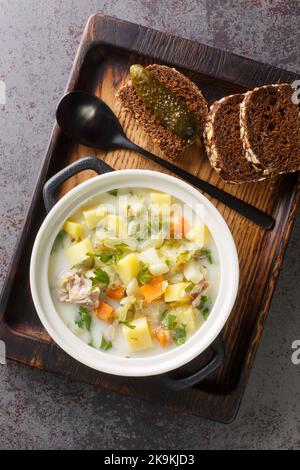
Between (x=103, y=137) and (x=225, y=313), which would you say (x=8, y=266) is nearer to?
(x=103, y=137)

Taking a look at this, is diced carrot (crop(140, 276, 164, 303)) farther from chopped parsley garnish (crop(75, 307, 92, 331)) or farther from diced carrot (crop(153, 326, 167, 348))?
chopped parsley garnish (crop(75, 307, 92, 331))

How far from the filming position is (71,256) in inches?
77.4

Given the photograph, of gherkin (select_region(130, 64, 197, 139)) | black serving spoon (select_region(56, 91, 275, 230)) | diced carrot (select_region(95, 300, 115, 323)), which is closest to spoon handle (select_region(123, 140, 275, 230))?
black serving spoon (select_region(56, 91, 275, 230))

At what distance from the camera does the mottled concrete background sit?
242 cm

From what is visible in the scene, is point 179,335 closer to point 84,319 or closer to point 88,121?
point 84,319

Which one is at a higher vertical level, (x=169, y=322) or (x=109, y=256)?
(x=109, y=256)

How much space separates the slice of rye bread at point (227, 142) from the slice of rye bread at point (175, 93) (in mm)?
54

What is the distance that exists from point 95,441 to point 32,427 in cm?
27

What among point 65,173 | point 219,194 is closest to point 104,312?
point 65,173

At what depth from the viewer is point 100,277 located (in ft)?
6.34

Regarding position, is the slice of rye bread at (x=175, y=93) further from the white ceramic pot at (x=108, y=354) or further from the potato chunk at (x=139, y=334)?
the potato chunk at (x=139, y=334)

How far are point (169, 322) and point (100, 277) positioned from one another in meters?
0.28

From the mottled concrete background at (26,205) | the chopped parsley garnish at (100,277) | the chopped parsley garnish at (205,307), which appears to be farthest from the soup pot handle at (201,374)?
the chopped parsley garnish at (100,277)

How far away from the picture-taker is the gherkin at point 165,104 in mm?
2105
